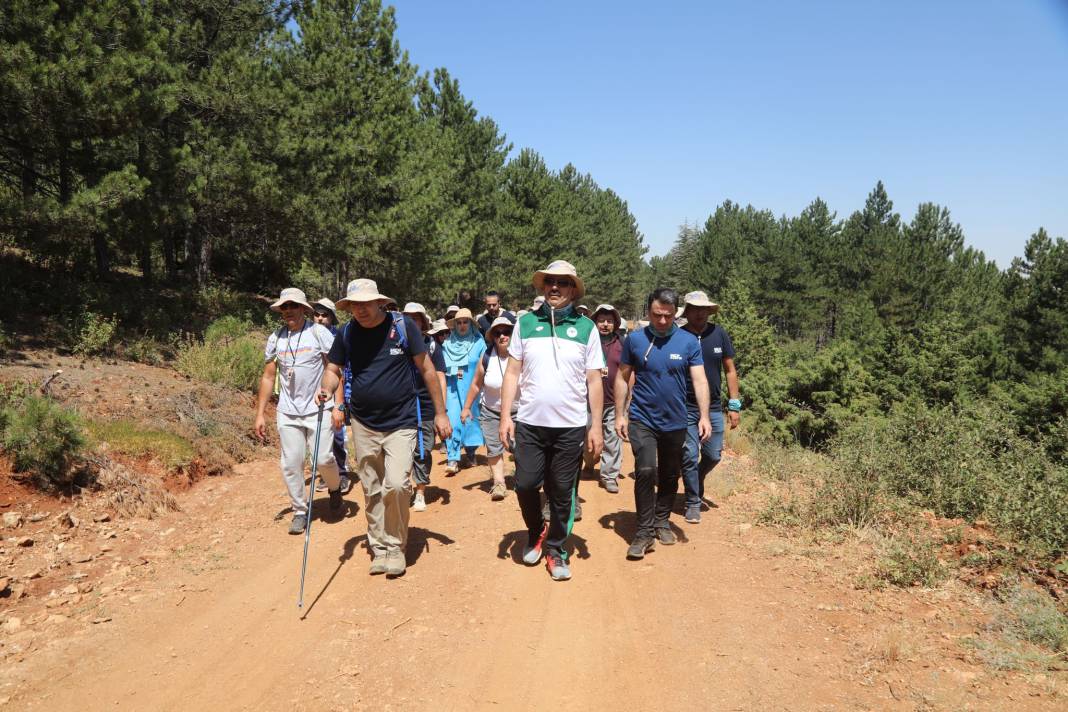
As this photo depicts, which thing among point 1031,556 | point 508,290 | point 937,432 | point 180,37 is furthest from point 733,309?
point 1031,556

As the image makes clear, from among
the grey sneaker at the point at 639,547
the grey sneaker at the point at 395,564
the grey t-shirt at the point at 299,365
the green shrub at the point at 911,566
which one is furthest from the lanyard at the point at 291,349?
the green shrub at the point at 911,566

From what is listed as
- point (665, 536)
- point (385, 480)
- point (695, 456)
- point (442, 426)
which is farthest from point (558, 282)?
point (665, 536)

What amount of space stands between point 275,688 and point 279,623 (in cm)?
78

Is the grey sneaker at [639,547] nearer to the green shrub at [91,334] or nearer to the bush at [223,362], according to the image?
the bush at [223,362]

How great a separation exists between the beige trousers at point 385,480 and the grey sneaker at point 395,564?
4 centimetres

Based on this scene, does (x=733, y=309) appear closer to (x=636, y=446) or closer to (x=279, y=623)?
(x=636, y=446)

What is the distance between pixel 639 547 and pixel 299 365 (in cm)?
332

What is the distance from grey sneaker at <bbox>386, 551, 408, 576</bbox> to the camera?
189 inches

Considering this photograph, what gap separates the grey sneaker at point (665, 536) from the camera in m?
5.45

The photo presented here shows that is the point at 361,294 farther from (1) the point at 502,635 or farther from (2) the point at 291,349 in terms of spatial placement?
(1) the point at 502,635

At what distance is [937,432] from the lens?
321 inches

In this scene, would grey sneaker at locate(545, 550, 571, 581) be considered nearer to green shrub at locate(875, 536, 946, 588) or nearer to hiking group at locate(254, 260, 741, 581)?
hiking group at locate(254, 260, 741, 581)

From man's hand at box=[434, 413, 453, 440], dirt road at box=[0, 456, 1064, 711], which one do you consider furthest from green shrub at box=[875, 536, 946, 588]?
man's hand at box=[434, 413, 453, 440]

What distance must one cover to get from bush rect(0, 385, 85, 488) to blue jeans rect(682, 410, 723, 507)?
5.64 meters
